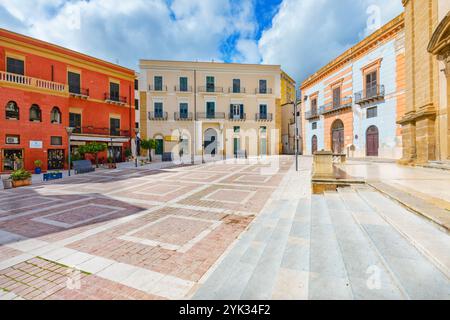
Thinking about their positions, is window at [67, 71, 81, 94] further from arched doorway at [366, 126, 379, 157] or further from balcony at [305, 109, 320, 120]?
arched doorway at [366, 126, 379, 157]

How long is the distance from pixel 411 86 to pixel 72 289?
15202 mm

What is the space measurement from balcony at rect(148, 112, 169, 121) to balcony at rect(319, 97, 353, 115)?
799 inches

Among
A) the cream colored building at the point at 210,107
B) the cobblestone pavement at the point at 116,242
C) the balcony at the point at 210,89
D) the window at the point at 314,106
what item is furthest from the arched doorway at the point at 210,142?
the cobblestone pavement at the point at 116,242

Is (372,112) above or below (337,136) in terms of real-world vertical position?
above

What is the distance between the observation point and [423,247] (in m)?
2.61

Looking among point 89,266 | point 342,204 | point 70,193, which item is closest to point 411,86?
point 342,204

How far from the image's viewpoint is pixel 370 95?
58.8 ft

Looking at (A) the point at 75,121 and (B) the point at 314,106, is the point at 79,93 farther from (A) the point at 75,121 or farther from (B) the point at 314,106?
(B) the point at 314,106

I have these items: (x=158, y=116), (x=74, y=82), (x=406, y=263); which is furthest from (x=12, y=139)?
(x=406, y=263)

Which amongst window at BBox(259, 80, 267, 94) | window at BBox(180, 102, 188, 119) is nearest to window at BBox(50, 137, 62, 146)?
window at BBox(180, 102, 188, 119)

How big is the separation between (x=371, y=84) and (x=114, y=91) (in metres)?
26.0
